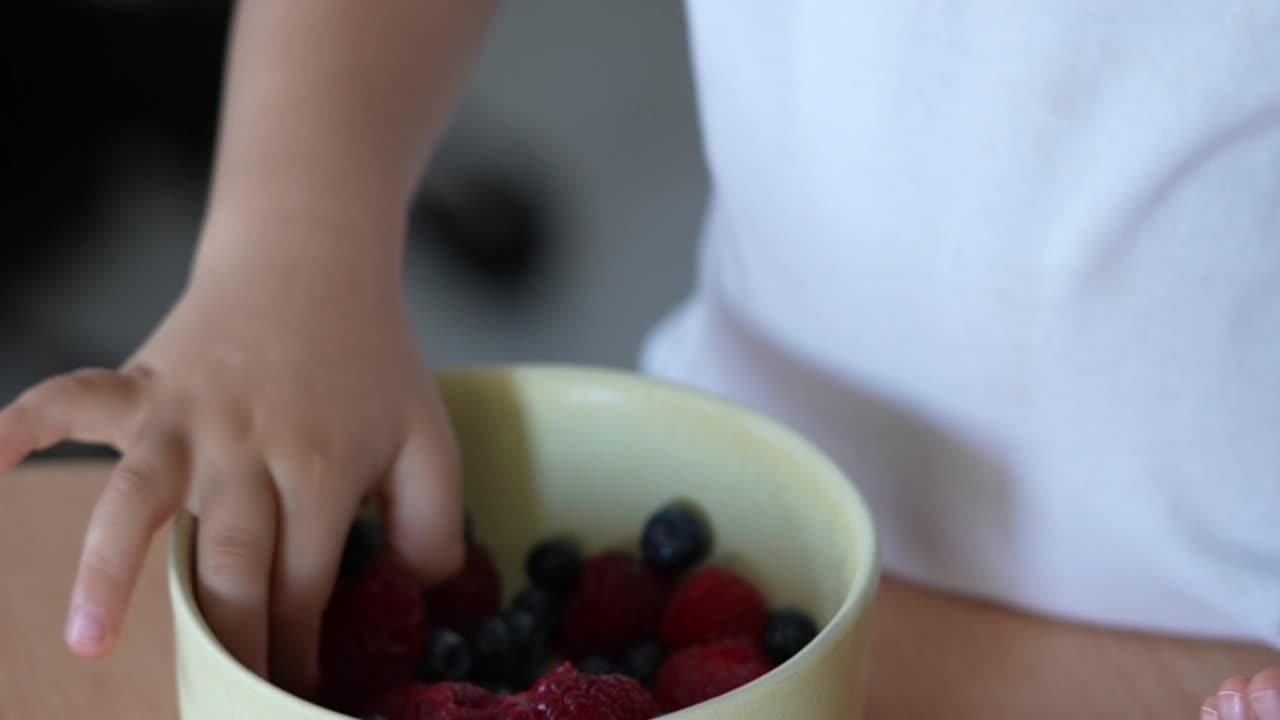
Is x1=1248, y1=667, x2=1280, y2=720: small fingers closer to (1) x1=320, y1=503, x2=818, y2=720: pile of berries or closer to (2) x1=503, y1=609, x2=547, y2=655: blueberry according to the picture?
(1) x1=320, y1=503, x2=818, y2=720: pile of berries

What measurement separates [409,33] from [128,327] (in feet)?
3.16

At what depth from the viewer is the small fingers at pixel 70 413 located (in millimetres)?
439

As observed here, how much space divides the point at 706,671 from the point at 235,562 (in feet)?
0.54

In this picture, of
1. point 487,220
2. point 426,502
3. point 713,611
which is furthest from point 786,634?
point 487,220

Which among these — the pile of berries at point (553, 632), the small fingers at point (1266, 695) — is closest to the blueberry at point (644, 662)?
the pile of berries at point (553, 632)

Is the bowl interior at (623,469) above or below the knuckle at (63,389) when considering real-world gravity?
below

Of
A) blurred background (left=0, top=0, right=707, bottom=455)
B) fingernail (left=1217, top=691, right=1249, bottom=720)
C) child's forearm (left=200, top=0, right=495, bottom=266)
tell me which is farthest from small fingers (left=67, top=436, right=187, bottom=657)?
blurred background (left=0, top=0, right=707, bottom=455)

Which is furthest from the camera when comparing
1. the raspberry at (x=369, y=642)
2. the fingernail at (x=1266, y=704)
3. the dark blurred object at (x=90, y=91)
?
the dark blurred object at (x=90, y=91)

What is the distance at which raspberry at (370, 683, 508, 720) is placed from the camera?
0.40 m

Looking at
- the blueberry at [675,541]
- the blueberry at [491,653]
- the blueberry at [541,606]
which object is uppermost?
the blueberry at [675,541]

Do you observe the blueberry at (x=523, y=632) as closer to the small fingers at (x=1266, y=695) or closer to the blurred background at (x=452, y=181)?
the small fingers at (x=1266, y=695)

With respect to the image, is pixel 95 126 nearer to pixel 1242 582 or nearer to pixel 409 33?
pixel 409 33

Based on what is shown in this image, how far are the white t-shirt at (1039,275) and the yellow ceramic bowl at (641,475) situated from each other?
0.37 feet

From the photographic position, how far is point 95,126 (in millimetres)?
1299
